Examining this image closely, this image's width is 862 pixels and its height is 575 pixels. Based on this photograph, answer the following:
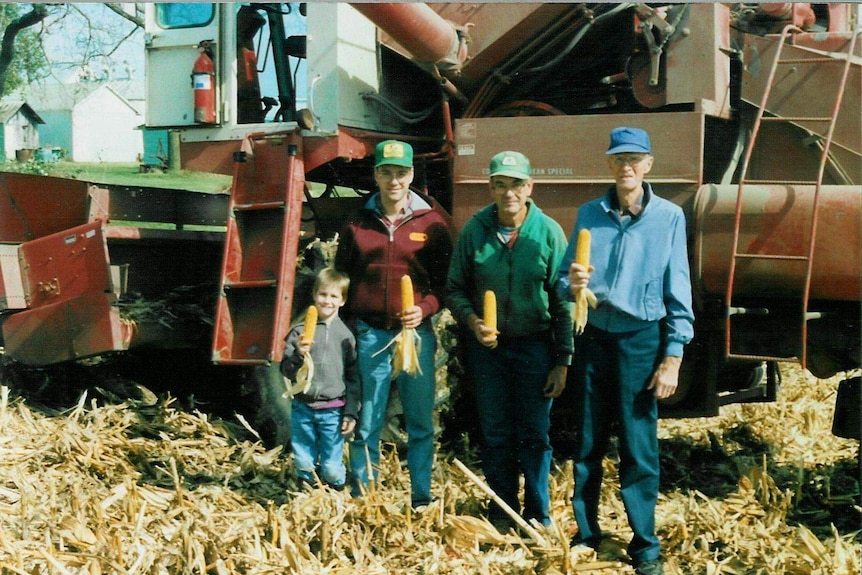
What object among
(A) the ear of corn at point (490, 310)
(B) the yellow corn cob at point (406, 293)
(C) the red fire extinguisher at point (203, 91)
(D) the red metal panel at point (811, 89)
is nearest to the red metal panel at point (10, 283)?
(C) the red fire extinguisher at point (203, 91)

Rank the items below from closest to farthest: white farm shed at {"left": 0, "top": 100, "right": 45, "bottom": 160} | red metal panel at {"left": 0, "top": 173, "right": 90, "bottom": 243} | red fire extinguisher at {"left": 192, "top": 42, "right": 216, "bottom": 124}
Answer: white farm shed at {"left": 0, "top": 100, "right": 45, "bottom": 160} → red fire extinguisher at {"left": 192, "top": 42, "right": 216, "bottom": 124} → red metal panel at {"left": 0, "top": 173, "right": 90, "bottom": 243}

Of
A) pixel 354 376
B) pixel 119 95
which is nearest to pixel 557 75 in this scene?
pixel 354 376

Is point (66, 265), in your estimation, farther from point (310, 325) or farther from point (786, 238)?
point (786, 238)

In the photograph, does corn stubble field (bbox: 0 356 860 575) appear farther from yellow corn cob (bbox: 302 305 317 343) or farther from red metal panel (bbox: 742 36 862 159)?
red metal panel (bbox: 742 36 862 159)

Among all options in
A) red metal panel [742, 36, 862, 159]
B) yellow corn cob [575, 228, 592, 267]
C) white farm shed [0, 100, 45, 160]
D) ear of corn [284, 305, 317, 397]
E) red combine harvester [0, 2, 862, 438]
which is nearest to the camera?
yellow corn cob [575, 228, 592, 267]

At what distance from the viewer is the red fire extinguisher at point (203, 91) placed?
618 centimetres

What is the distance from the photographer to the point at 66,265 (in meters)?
6.18

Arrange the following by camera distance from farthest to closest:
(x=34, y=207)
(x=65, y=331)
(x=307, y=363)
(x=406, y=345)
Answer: (x=34, y=207) → (x=65, y=331) → (x=307, y=363) → (x=406, y=345)

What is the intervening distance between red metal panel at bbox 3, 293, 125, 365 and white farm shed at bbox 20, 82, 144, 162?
3.39 feet

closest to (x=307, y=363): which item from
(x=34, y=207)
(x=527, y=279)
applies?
(x=527, y=279)

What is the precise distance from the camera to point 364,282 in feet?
15.3

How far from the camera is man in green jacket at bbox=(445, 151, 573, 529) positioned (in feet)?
14.3

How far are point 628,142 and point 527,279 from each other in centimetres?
76

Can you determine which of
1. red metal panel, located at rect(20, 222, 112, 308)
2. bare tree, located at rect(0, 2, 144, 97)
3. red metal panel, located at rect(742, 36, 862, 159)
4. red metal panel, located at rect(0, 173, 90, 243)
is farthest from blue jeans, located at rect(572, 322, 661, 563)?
red metal panel, located at rect(0, 173, 90, 243)
